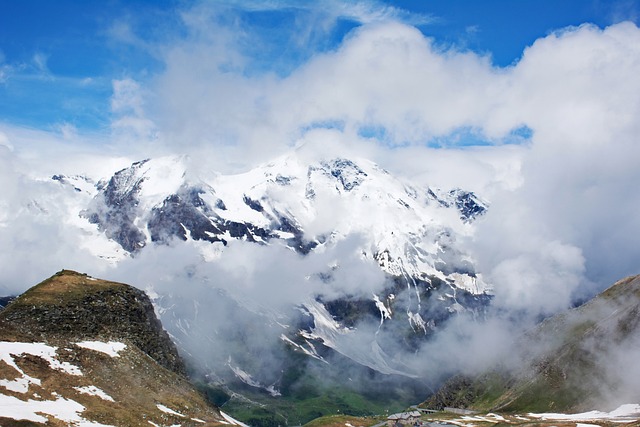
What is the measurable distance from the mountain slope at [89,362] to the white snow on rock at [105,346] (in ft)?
0.96

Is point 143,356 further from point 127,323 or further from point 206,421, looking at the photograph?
point 206,421

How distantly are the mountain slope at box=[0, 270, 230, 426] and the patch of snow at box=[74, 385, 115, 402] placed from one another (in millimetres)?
236

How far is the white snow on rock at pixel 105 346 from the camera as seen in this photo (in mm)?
137875

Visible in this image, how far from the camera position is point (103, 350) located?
139250 mm

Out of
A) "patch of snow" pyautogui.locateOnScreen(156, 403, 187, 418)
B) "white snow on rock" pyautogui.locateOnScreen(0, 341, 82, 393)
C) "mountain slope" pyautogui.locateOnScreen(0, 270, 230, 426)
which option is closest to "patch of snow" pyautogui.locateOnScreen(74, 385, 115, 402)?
"mountain slope" pyautogui.locateOnScreen(0, 270, 230, 426)

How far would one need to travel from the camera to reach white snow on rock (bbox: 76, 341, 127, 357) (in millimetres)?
137875

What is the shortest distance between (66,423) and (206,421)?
4157 cm

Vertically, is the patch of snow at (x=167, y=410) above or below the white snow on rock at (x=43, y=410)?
above

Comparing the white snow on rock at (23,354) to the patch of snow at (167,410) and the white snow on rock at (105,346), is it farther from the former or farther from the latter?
the patch of snow at (167,410)

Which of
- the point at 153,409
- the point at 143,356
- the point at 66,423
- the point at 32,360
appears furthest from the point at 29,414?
the point at 143,356

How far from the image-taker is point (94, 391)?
395 ft

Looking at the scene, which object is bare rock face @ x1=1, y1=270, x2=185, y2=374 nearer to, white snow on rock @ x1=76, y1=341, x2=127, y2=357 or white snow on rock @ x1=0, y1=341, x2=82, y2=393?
white snow on rock @ x1=76, y1=341, x2=127, y2=357

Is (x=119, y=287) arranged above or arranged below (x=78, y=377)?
above

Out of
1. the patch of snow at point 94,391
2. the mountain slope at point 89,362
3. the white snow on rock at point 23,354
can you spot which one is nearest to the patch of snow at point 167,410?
the mountain slope at point 89,362
